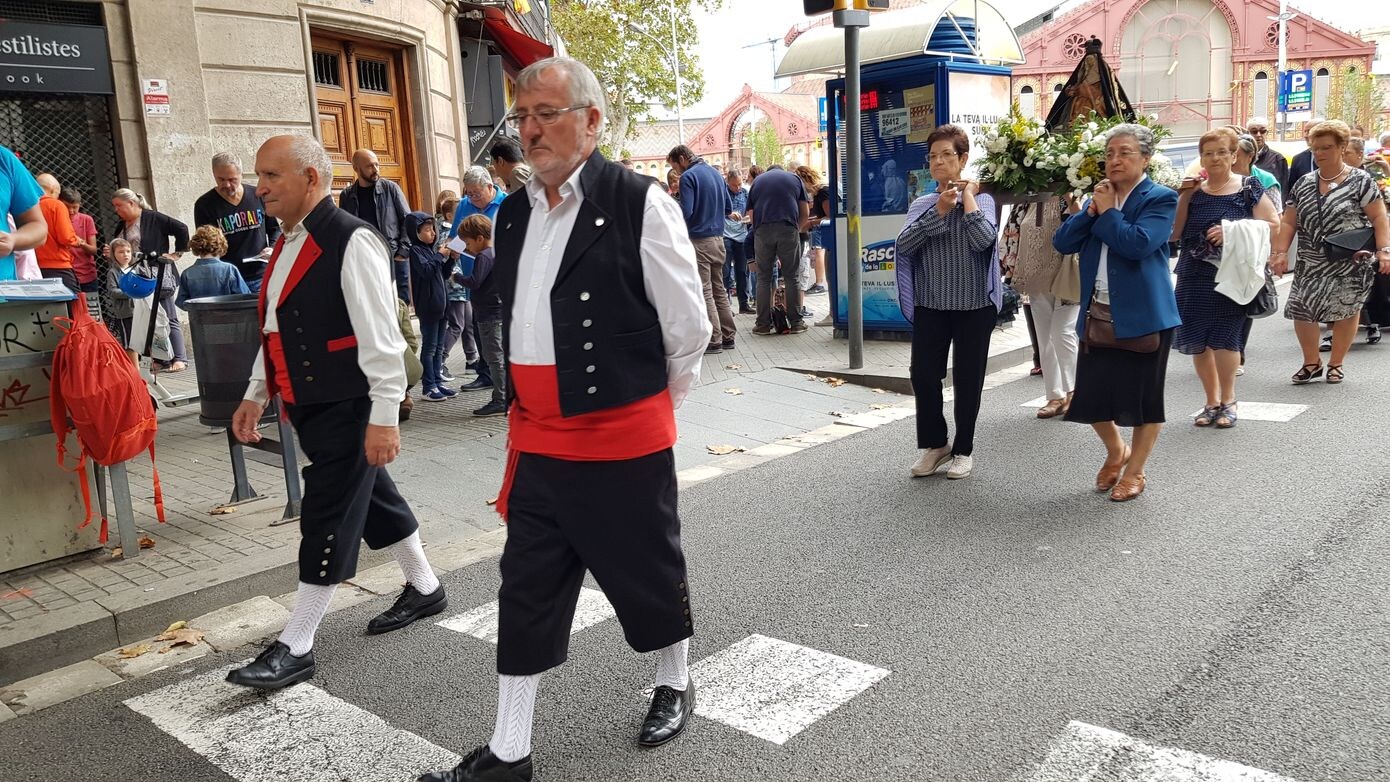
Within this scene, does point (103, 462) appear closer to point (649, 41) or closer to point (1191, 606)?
point (1191, 606)

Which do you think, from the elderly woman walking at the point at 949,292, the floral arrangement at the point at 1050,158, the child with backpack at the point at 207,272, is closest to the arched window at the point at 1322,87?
the floral arrangement at the point at 1050,158

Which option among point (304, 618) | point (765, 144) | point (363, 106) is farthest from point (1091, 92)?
point (765, 144)

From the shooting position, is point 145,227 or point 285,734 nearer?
point 285,734

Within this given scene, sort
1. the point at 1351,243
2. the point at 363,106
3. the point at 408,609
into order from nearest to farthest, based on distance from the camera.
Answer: the point at 408,609 → the point at 1351,243 → the point at 363,106

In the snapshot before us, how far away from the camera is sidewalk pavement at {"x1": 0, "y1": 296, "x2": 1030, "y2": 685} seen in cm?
455

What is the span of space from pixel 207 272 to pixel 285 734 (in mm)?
4679

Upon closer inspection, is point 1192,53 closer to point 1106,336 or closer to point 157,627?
point 1106,336

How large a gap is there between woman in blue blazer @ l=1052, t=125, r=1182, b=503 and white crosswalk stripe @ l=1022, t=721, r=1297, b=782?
2.69 m

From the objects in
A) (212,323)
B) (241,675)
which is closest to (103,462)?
(212,323)

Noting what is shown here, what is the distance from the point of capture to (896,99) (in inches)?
429

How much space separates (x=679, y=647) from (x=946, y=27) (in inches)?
362

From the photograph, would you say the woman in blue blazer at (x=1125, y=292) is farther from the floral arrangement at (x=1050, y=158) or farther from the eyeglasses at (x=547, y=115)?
the eyeglasses at (x=547, y=115)

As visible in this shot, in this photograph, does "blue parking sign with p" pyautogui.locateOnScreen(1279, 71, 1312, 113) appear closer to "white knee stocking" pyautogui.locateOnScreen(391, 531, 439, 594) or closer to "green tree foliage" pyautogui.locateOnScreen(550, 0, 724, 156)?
"green tree foliage" pyautogui.locateOnScreen(550, 0, 724, 156)

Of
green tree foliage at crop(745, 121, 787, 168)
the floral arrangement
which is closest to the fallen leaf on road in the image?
the floral arrangement
